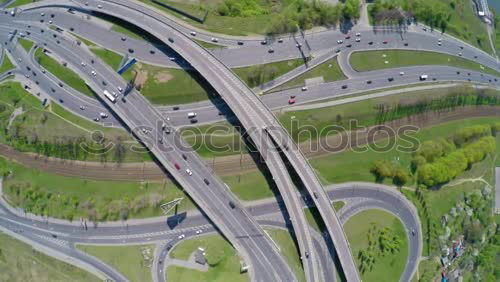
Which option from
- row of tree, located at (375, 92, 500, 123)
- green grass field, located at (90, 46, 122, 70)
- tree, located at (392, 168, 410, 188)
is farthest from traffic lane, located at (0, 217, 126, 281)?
row of tree, located at (375, 92, 500, 123)

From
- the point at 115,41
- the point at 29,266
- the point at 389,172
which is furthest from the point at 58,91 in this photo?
the point at 389,172

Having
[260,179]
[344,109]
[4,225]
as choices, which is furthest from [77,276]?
[344,109]

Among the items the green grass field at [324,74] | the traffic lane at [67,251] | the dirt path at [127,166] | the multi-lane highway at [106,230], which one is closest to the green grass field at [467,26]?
the green grass field at [324,74]

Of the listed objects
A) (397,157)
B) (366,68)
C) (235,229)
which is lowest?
(235,229)

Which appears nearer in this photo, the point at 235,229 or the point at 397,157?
the point at 235,229

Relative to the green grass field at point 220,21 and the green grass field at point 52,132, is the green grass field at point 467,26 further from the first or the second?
the green grass field at point 52,132

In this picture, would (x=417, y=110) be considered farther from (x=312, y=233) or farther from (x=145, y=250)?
(x=145, y=250)

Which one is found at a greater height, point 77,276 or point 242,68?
point 242,68
